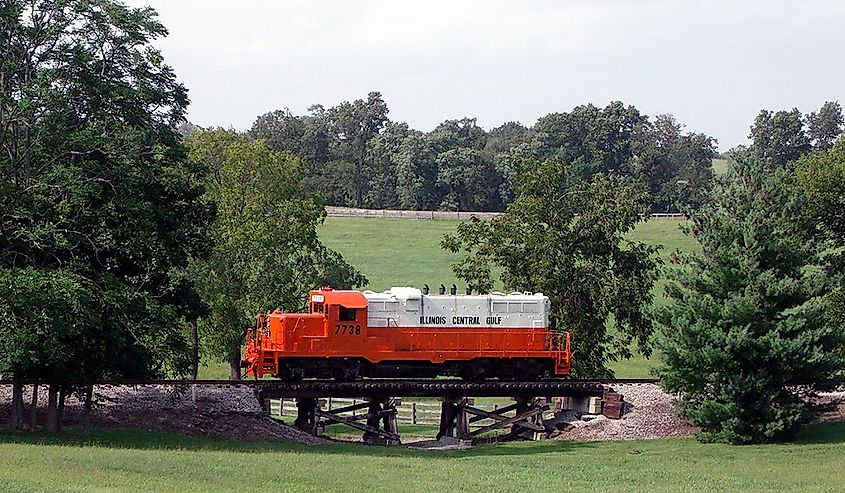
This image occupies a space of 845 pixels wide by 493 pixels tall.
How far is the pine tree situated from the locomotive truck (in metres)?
6.17

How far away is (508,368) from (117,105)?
17028 millimetres

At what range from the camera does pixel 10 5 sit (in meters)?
30.9

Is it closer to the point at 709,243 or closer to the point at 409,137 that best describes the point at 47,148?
the point at 709,243

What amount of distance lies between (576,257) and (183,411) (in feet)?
64.6

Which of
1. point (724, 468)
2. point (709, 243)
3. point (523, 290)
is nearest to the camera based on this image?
point (724, 468)

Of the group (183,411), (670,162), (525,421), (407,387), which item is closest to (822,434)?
(525,421)

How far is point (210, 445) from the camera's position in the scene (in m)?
32.4

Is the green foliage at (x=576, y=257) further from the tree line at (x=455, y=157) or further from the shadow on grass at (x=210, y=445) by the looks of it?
the tree line at (x=455, y=157)

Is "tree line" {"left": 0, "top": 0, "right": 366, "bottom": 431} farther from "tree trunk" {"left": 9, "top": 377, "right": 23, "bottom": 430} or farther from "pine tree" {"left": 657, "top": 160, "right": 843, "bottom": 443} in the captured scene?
"pine tree" {"left": 657, "top": 160, "right": 843, "bottom": 443}

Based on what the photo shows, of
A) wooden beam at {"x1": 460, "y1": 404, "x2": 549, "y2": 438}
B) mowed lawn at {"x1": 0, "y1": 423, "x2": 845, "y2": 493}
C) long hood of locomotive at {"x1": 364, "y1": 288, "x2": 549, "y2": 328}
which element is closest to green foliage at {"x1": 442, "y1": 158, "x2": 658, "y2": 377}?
long hood of locomotive at {"x1": 364, "y1": 288, "x2": 549, "y2": 328}

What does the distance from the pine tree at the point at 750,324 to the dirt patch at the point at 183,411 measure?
1289 cm

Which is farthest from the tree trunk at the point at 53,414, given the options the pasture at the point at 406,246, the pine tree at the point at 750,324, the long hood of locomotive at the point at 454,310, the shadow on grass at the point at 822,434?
the pasture at the point at 406,246

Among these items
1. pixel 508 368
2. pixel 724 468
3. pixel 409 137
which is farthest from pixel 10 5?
pixel 409 137

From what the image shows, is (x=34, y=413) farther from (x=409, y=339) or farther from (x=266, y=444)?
(x=409, y=339)
